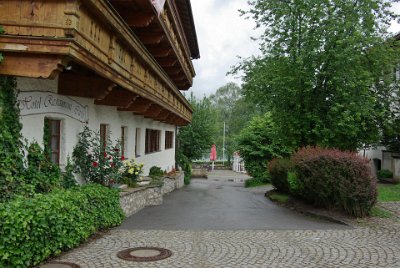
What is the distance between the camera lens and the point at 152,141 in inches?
890

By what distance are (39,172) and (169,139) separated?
21.5m

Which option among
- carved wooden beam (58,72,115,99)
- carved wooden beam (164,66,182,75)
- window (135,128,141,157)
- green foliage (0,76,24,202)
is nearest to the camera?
green foliage (0,76,24,202)

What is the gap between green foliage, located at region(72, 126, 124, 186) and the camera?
1086cm

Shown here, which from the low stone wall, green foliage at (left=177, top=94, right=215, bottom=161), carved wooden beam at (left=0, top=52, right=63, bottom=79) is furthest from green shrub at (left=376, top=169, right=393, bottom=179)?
carved wooden beam at (left=0, top=52, right=63, bottom=79)

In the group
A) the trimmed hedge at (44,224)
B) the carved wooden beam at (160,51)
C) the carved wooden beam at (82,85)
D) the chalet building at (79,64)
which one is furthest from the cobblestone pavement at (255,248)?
the carved wooden beam at (160,51)

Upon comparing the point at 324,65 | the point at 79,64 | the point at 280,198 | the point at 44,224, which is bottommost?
the point at 280,198

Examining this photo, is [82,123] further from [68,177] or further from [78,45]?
[78,45]

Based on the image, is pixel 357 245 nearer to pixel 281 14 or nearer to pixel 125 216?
pixel 125 216

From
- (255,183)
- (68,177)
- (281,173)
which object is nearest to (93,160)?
(68,177)

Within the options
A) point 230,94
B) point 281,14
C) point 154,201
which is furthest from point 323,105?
point 230,94

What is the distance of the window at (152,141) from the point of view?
21175 mm

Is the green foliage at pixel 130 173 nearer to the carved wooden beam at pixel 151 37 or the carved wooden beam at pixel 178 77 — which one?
the carved wooden beam at pixel 151 37

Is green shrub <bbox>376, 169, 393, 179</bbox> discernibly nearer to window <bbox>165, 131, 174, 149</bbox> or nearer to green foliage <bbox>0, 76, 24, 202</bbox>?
window <bbox>165, 131, 174, 149</bbox>

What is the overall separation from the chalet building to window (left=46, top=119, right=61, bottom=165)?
0.02 meters
